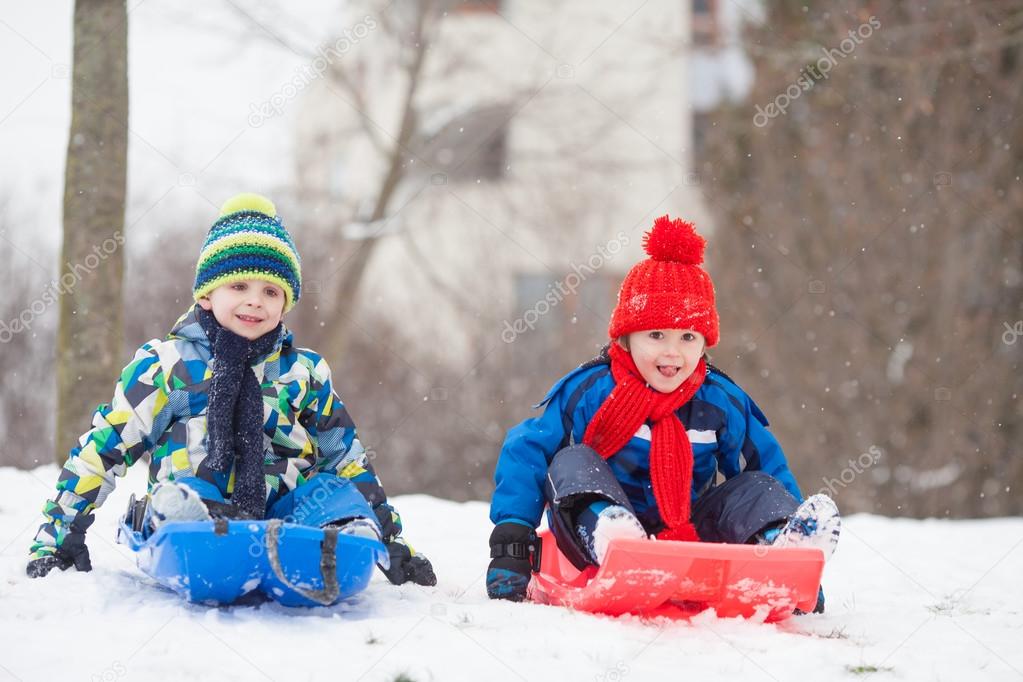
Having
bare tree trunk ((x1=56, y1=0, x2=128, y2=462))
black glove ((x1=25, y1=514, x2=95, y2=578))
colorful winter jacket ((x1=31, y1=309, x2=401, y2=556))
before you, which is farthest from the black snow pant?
bare tree trunk ((x1=56, y1=0, x2=128, y2=462))

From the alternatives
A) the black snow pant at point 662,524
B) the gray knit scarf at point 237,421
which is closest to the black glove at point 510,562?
the black snow pant at point 662,524

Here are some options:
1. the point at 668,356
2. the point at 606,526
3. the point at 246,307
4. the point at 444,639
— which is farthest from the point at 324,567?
the point at 668,356

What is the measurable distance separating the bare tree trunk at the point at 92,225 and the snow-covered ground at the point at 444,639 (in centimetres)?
173

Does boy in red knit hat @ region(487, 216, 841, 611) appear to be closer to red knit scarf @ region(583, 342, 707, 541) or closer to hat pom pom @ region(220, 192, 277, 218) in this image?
red knit scarf @ region(583, 342, 707, 541)

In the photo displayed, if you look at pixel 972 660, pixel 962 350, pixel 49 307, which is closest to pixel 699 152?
pixel 962 350

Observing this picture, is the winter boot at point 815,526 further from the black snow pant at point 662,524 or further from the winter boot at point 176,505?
the winter boot at point 176,505

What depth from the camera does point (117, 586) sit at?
277 cm

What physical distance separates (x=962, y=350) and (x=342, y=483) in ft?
25.8

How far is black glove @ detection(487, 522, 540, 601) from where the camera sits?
2992 millimetres

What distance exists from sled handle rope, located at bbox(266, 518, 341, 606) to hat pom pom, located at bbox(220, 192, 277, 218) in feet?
3.47

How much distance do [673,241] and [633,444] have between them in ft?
2.06

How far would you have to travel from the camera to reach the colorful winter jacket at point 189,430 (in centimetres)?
292

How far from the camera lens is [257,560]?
258cm

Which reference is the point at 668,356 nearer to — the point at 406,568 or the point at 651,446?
the point at 651,446
